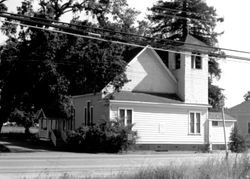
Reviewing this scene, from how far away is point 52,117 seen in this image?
4750 centimetres

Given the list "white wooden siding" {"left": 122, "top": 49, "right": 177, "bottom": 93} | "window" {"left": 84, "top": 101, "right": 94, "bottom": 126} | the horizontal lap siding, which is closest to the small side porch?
"window" {"left": 84, "top": 101, "right": 94, "bottom": 126}

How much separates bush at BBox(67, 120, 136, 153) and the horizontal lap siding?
2.24 m

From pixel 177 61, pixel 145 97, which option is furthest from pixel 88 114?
pixel 177 61

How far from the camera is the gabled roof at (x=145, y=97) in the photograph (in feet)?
123

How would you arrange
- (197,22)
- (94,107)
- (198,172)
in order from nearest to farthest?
(198,172) → (94,107) → (197,22)

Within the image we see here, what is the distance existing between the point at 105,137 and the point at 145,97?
21.6 feet

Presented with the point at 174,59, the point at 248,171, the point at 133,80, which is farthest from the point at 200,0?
the point at 248,171

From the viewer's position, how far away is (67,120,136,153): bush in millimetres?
34062

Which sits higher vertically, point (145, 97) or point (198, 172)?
point (145, 97)

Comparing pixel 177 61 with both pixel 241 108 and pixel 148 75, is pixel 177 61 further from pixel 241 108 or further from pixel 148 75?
pixel 241 108

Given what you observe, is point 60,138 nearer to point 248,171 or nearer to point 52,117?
point 52,117

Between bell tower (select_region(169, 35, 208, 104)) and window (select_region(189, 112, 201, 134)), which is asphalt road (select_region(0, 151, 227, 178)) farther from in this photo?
bell tower (select_region(169, 35, 208, 104))

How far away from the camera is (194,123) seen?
41250 mm

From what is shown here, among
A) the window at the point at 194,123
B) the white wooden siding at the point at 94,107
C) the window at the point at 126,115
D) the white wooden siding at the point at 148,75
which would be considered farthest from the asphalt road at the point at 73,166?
the window at the point at 194,123
